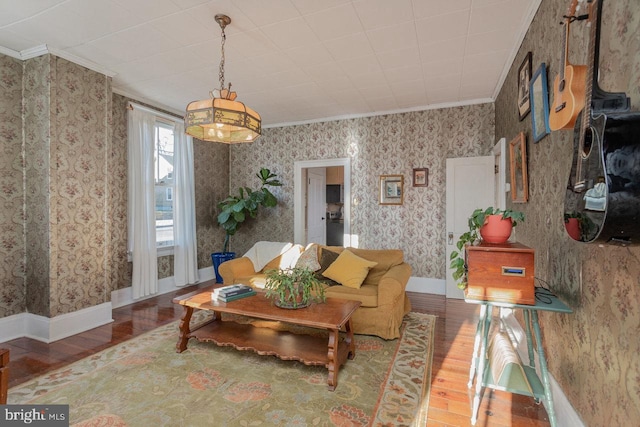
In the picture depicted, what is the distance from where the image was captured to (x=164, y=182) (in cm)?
481

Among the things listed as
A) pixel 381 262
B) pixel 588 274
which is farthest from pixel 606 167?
pixel 381 262

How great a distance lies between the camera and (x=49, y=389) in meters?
2.20

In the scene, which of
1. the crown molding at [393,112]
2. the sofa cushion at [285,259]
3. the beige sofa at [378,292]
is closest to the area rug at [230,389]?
the beige sofa at [378,292]

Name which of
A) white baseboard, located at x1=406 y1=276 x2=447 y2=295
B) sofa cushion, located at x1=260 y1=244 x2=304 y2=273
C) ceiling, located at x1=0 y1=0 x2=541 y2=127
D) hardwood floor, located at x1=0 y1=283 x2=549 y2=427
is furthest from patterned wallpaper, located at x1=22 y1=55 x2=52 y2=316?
white baseboard, located at x1=406 y1=276 x2=447 y2=295

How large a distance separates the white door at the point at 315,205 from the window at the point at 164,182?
2.46 meters

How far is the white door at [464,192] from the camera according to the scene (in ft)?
14.2

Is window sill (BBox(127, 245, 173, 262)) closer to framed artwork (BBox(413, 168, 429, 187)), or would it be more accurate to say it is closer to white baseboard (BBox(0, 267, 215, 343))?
white baseboard (BBox(0, 267, 215, 343))

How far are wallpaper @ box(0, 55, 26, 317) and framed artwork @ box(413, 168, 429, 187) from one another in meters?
4.87

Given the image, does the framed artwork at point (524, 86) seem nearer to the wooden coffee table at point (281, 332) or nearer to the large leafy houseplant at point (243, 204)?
the wooden coffee table at point (281, 332)

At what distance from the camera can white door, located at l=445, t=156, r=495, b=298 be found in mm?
4336

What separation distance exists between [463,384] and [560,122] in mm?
1881

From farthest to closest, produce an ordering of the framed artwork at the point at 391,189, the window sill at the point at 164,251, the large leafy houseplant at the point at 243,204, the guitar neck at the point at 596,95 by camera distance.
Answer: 1. the large leafy houseplant at the point at 243,204
2. the framed artwork at the point at 391,189
3. the window sill at the point at 164,251
4. the guitar neck at the point at 596,95

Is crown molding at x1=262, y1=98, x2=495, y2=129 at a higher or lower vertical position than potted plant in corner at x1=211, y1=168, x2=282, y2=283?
higher

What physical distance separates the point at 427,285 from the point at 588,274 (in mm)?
3344
